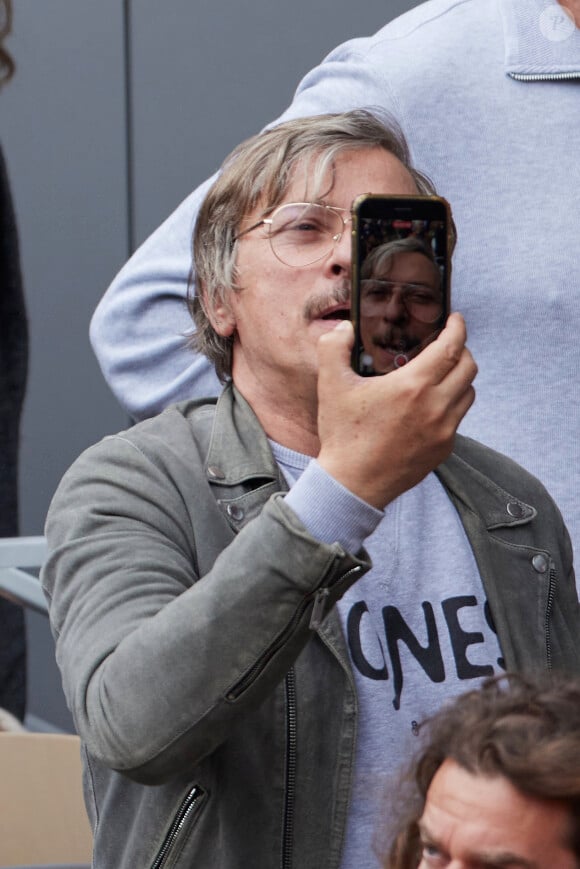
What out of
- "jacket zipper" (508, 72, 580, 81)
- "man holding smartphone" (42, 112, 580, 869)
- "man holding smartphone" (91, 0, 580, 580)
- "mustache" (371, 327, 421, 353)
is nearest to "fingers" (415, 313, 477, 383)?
"man holding smartphone" (42, 112, 580, 869)

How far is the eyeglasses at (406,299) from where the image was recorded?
1561mm

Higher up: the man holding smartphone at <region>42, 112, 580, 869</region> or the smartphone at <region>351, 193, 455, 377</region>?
the smartphone at <region>351, 193, 455, 377</region>

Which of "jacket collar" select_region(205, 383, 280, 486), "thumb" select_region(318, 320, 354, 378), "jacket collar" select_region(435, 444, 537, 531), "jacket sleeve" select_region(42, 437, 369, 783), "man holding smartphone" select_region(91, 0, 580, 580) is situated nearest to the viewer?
"jacket sleeve" select_region(42, 437, 369, 783)

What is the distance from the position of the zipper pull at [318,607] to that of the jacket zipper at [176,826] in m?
0.24

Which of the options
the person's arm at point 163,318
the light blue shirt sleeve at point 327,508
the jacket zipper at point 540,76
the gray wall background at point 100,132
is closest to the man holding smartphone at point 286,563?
the light blue shirt sleeve at point 327,508

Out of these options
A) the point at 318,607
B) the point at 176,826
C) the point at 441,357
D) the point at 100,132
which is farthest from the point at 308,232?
the point at 100,132

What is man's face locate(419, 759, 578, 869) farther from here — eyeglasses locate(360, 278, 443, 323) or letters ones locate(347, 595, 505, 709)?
eyeglasses locate(360, 278, 443, 323)

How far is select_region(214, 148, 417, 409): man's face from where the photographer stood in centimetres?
171

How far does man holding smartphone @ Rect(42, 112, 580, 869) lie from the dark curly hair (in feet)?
0.27

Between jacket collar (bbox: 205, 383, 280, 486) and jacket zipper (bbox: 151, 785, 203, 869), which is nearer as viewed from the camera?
jacket zipper (bbox: 151, 785, 203, 869)

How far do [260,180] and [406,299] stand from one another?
298 millimetres

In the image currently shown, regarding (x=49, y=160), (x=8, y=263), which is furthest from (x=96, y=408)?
(x=8, y=263)

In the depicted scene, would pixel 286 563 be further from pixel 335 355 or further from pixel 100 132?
pixel 100 132

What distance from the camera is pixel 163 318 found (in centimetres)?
211
